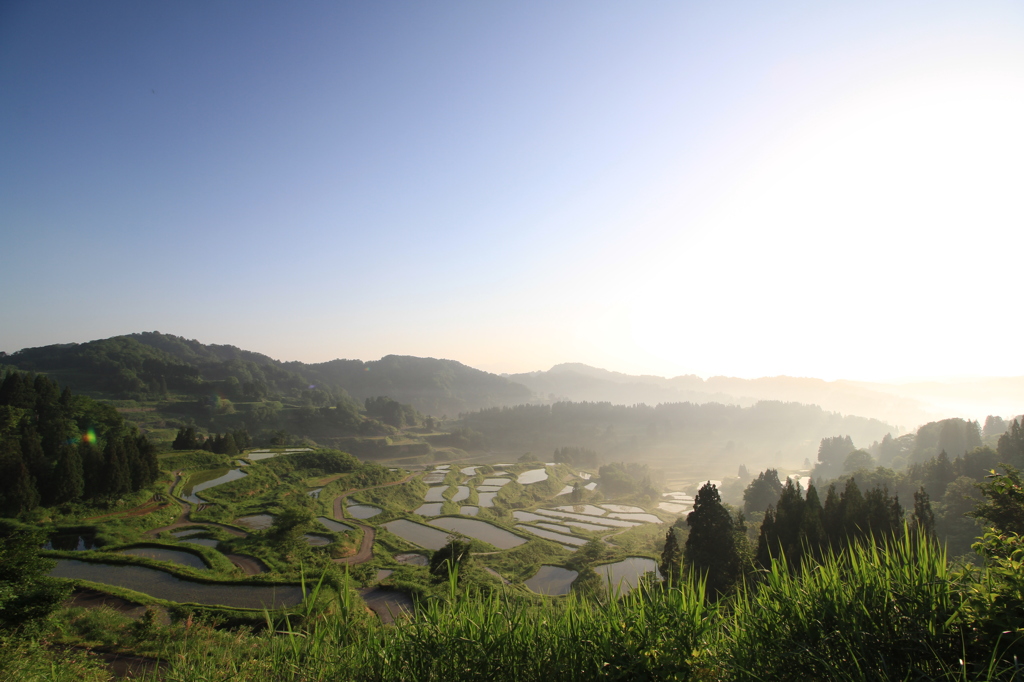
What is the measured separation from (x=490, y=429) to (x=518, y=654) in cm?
14122

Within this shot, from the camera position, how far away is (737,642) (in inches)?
130

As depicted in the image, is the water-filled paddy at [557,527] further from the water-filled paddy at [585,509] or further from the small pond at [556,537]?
the water-filled paddy at [585,509]

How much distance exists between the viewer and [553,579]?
2902 cm

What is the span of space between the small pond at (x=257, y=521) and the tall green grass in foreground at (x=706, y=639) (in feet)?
104

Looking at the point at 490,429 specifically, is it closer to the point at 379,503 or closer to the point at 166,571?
the point at 379,503

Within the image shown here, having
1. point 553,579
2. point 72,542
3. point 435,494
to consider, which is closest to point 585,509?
point 435,494

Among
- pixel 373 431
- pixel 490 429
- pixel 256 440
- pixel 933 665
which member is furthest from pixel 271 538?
pixel 490 429

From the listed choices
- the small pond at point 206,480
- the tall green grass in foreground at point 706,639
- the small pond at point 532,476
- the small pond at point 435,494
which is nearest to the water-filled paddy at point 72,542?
the small pond at point 206,480

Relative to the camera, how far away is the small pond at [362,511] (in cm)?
3913

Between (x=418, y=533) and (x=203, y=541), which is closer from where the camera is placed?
(x=203, y=541)

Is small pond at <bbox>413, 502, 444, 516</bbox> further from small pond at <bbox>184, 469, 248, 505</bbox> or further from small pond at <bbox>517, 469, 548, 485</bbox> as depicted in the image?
small pond at <bbox>517, 469, 548, 485</bbox>

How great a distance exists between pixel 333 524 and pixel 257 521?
5.41 m

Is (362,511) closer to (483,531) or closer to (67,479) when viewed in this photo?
(483,531)

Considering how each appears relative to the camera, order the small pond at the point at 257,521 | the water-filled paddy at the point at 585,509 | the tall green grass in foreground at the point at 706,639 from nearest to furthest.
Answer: the tall green grass in foreground at the point at 706,639 → the small pond at the point at 257,521 → the water-filled paddy at the point at 585,509
